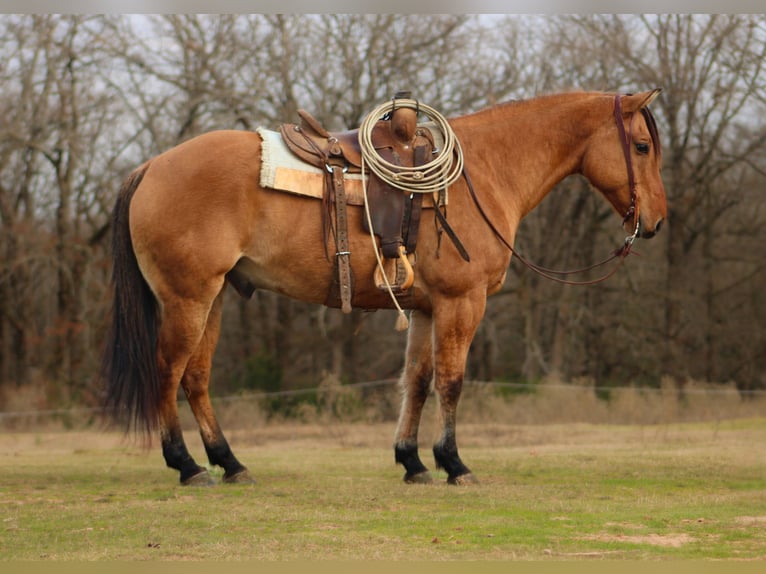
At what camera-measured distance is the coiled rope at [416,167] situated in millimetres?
7723

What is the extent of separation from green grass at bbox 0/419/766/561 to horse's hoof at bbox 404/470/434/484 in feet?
0.41

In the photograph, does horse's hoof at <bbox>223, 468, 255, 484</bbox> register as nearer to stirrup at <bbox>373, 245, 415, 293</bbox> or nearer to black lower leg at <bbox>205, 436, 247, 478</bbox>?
black lower leg at <bbox>205, 436, 247, 478</bbox>

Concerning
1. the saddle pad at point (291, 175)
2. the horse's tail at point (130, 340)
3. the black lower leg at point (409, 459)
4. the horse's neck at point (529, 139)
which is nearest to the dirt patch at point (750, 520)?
the black lower leg at point (409, 459)

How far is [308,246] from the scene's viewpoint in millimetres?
7672

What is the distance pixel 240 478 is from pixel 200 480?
35 centimetres

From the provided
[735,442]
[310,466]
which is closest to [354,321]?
[735,442]

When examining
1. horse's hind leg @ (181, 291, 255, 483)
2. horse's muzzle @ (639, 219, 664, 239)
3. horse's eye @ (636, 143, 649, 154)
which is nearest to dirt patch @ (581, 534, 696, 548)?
horse's muzzle @ (639, 219, 664, 239)

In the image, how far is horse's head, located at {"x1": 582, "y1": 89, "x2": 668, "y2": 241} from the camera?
27.0 feet

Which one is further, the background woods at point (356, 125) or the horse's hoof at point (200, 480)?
the background woods at point (356, 125)

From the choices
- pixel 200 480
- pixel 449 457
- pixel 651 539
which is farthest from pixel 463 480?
pixel 651 539

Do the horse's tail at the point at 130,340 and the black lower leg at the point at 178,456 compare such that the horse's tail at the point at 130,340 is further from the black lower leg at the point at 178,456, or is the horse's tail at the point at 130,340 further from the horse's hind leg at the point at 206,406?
the horse's hind leg at the point at 206,406

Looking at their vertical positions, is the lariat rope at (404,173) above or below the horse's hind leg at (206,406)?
above

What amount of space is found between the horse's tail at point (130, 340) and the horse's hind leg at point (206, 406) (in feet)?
1.23

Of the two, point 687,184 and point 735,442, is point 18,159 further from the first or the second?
point 735,442
